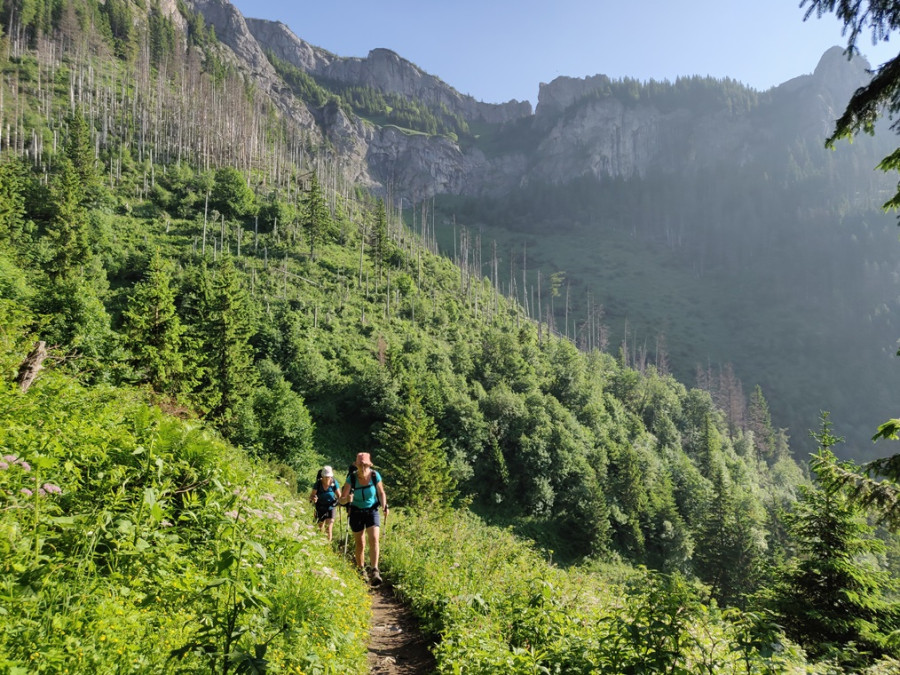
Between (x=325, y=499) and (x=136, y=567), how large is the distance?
6.16m

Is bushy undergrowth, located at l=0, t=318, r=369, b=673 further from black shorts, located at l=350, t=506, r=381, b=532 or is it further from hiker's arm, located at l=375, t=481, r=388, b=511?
hiker's arm, located at l=375, t=481, r=388, b=511

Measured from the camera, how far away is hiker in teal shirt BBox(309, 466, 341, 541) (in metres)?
9.06

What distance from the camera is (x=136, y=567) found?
3262 mm

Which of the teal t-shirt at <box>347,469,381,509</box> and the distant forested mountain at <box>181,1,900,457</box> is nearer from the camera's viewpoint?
the teal t-shirt at <box>347,469,381,509</box>

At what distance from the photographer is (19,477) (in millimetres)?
3146

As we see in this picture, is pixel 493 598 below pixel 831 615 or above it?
above

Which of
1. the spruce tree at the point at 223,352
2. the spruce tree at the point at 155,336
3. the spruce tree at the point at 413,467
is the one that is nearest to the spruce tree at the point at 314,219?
the spruce tree at the point at 223,352

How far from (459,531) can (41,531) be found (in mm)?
9679

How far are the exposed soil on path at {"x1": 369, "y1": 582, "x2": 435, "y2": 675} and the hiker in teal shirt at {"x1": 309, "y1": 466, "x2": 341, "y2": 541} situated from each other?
2.08 m

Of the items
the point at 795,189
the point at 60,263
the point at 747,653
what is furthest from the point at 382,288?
the point at 795,189

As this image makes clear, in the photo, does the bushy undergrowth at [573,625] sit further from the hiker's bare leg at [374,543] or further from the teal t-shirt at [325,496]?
the teal t-shirt at [325,496]

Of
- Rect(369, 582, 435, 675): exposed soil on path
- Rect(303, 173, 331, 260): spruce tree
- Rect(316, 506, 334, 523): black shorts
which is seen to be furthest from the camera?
Rect(303, 173, 331, 260): spruce tree

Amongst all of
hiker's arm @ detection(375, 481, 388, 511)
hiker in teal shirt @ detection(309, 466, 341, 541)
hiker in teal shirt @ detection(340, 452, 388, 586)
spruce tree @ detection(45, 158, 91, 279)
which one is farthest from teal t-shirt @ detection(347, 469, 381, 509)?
spruce tree @ detection(45, 158, 91, 279)

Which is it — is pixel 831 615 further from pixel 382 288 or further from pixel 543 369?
pixel 382 288
